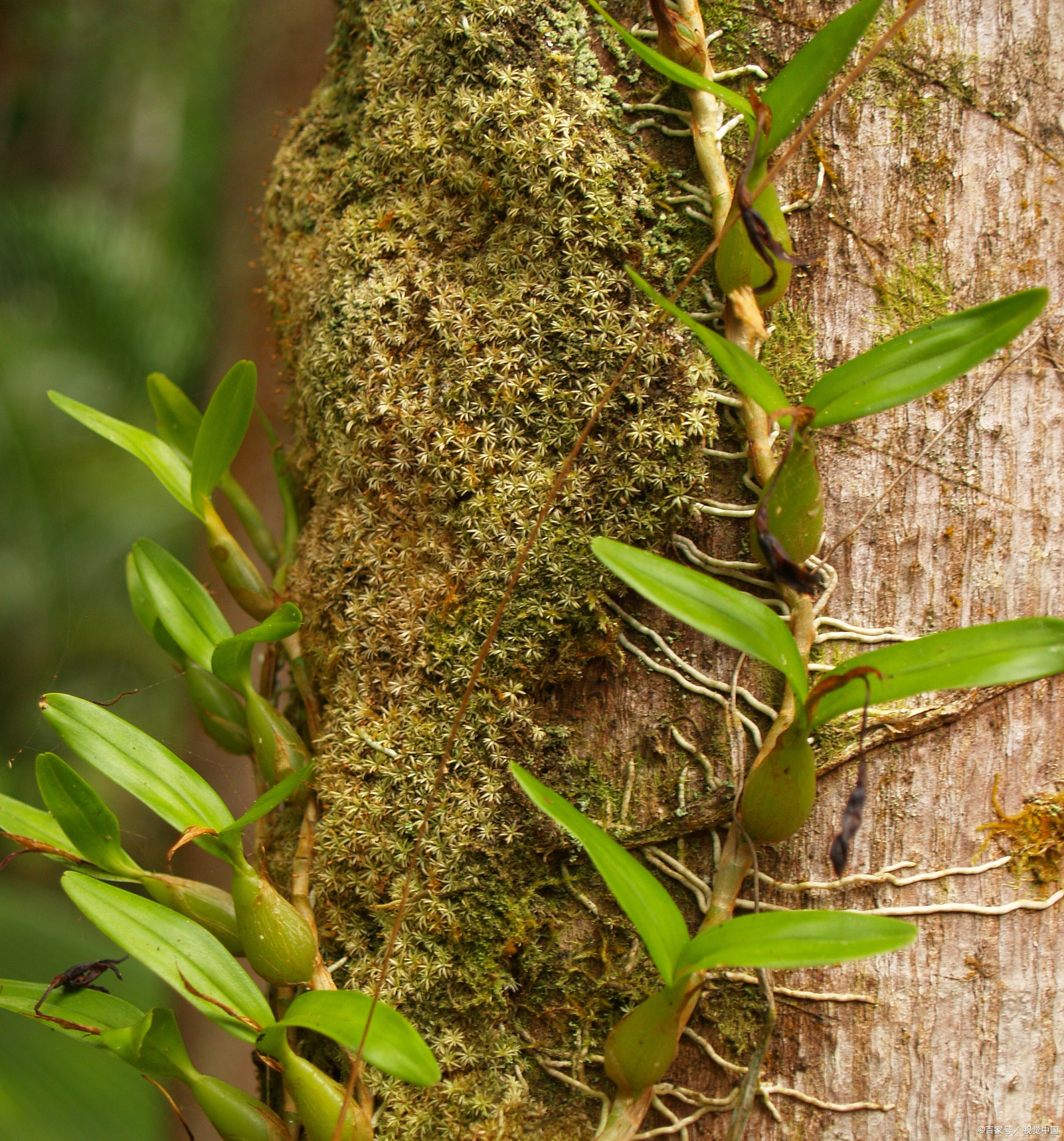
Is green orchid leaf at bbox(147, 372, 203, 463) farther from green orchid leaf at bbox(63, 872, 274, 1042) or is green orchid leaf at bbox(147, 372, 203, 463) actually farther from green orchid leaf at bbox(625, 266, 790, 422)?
green orchid leaf at bbox(625, 266, 790, 422)

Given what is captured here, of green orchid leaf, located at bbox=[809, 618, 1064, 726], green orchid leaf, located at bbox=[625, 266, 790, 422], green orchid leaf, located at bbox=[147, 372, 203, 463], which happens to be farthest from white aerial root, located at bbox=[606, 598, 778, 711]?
green orchid leaf, located at bbox=[147, 372, 203, 463]

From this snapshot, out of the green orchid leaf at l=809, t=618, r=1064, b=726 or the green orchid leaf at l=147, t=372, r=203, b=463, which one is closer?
the green orchid leaf at l=809, t=618, r=1064, b=726

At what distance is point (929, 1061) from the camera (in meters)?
0.55

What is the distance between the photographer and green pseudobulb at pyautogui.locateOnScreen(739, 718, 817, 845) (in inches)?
20.3

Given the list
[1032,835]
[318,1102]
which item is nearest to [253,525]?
[318,1102]

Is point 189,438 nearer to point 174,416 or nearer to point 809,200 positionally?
point 174,416

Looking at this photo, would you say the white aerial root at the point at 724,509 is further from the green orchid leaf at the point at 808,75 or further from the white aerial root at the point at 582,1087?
the white aerial root at the point at 582,1087

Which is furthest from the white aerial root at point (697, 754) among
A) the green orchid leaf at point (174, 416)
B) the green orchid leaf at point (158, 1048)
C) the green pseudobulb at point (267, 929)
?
the green orchid leaf at point (174, 416)

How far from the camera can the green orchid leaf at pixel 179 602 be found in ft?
2.38

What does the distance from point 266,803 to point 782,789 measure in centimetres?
39

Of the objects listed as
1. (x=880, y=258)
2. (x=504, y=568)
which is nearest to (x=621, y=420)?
(x=504, y=568)

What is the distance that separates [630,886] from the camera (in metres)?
0.48

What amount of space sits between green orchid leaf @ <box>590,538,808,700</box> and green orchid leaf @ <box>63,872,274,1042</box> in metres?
0.44

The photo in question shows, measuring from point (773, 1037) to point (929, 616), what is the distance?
0.36m
